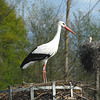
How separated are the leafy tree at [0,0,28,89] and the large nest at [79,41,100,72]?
92.6 inches

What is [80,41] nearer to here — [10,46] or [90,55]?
[90,55]

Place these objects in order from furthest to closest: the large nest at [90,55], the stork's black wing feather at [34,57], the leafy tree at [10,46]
A: the leafy tree at [10,46] < the large nest at [90,55] < the stork's black wing feather at [34,57]

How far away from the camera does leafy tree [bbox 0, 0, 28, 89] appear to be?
6.69 metres

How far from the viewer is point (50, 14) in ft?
18.0

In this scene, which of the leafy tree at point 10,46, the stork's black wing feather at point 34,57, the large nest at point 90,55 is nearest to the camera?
the stork's black wing feather at point 34,57

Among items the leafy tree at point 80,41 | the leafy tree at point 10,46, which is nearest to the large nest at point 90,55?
the leafy tree at point 80,41

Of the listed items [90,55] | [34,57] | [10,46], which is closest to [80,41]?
[90,55]

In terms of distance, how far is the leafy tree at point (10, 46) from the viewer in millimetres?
6691

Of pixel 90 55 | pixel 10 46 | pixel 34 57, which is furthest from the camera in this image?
pixel 10 46

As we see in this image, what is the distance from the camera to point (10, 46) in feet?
27.4

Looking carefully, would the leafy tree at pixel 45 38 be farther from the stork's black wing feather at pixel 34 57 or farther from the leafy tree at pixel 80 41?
the stork's black wing feather at pixel 34 57

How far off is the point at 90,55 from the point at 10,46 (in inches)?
179

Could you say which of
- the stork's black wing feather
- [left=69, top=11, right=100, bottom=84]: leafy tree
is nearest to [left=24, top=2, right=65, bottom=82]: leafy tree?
[left=69, top=11, right=100, bottom=84]: leafy tree

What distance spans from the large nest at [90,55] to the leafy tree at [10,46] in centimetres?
235
